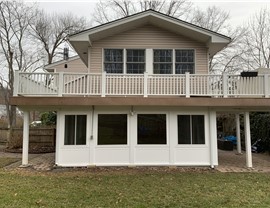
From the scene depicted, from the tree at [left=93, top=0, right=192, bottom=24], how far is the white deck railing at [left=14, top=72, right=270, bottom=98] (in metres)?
21.6

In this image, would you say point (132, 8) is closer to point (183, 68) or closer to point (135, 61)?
point (135, 61)

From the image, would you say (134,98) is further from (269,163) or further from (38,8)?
(38,8)

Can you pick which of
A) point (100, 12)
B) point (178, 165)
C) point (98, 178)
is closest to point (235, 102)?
point (178, 165)

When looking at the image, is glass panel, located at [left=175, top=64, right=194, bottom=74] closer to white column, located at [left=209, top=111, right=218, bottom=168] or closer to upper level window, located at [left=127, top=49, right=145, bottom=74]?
upper level window, located at [left=127, top=49, right=145, bottom=74]

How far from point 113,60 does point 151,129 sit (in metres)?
3.54

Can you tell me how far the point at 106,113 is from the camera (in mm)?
10922

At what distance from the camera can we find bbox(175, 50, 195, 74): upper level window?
474 inches

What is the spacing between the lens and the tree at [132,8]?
100 feet

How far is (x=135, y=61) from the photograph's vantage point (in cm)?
1204

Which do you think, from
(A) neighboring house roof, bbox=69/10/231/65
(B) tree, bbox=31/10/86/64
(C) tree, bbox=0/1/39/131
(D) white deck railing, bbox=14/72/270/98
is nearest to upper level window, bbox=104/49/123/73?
(A) neighboring house roof, bbox=69/10/231/65

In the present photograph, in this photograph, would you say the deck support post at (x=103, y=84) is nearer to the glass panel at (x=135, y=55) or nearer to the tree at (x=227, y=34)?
the glass panel at (x=135, y=55)

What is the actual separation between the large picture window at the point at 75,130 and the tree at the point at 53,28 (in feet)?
71.0

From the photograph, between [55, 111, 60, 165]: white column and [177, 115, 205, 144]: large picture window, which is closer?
[55, 111, 60, 165]: white column

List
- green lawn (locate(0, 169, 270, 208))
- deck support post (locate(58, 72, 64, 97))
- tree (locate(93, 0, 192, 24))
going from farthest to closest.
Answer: tree (locate(93, 0, 192, 24)), deck support post (locate(58, 72, 64, 97)), green lawn (locate(0, 169, 270, 208))
